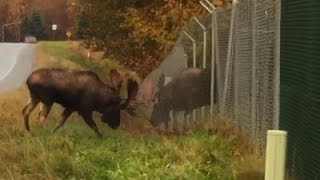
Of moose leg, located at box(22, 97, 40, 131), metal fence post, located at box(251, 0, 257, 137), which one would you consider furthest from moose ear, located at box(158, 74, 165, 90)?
metal fence post, located at box(251, 0, 257, 137)

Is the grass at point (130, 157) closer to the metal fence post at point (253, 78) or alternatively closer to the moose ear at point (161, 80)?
the metal fence post at point (253, 78)

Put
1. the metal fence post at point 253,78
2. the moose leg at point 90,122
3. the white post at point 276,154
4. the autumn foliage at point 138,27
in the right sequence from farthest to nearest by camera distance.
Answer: the autumn foliage at point 138,27
the moose leg at point 90,122
the metal fence post at point 253,78
the white post at point 276,154

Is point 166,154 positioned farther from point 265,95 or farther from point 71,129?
point 71,129

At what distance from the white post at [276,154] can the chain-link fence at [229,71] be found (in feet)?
12.7

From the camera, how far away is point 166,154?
977 centimetres

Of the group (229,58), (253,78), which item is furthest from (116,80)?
(253,78)

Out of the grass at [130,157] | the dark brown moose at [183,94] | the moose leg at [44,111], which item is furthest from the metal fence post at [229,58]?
the moose leg at [44,111]

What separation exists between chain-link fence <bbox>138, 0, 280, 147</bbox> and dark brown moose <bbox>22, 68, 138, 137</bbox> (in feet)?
4.56

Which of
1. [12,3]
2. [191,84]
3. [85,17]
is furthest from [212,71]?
[12,3]

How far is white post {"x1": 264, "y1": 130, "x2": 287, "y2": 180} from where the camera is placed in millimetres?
3846

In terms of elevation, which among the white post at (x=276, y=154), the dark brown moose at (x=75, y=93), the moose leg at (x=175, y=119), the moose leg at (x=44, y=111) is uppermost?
the white post at (x=276, y=154)

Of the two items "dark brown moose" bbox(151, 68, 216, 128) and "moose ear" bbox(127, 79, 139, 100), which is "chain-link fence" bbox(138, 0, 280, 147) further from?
"moose ear" bbox(127, 79, 139, 100)

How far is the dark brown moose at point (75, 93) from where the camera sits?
13.5 metres

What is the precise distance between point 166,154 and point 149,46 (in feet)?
40.3
